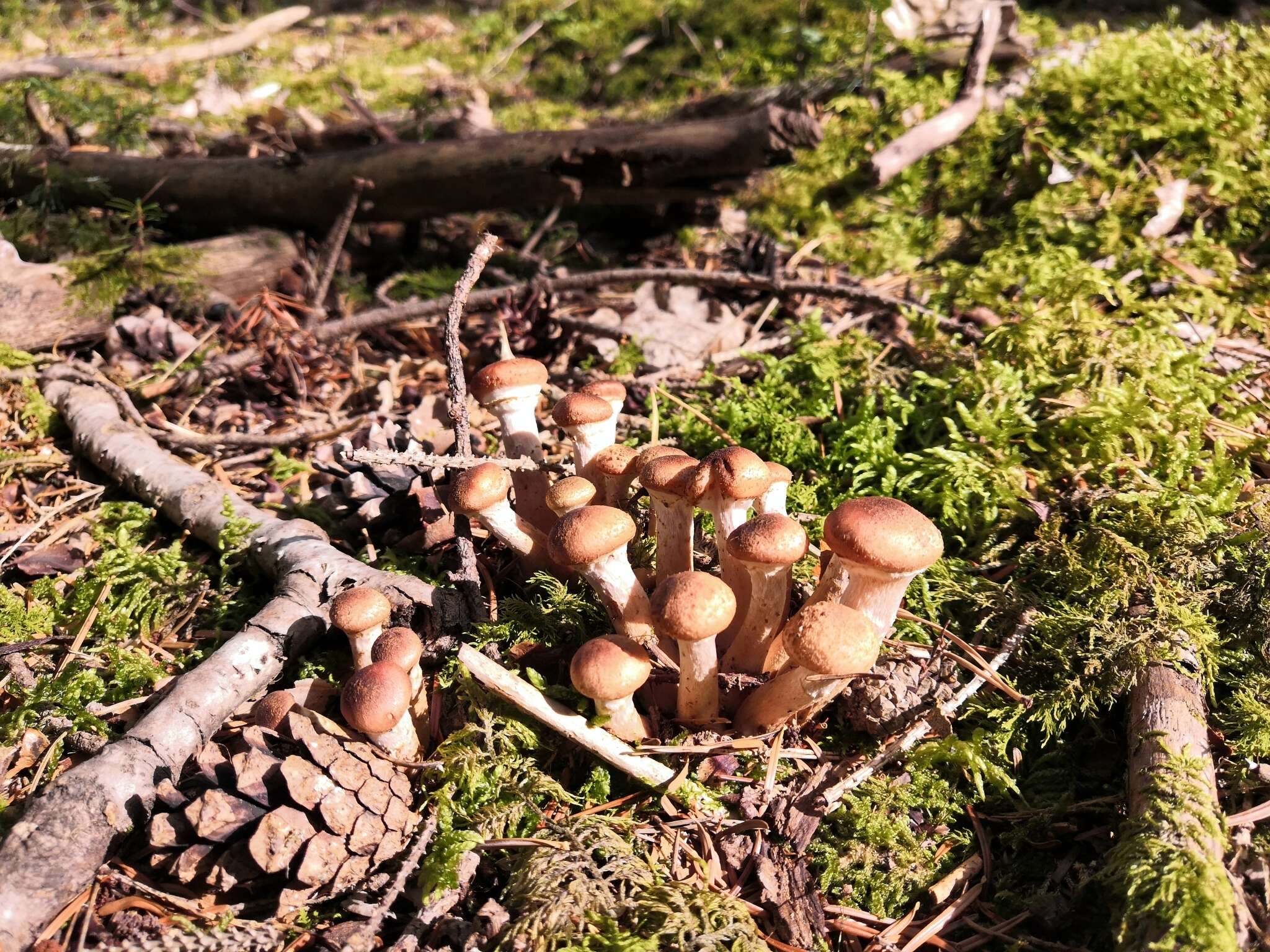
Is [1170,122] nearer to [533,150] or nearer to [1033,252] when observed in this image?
[1033,252]

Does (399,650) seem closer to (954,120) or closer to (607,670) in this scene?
(607,670)

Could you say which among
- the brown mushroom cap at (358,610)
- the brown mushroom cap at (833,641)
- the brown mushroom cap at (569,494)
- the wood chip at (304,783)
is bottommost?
the wood chip at (304,783)

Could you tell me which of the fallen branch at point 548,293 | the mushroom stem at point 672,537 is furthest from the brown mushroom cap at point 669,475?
the fallen branch at point 548,293

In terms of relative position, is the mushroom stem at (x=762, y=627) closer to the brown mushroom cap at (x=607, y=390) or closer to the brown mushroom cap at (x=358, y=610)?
the brown mushroom cap at (x=607, y=390)

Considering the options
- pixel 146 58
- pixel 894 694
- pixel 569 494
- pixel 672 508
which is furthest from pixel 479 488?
pixel 146 58

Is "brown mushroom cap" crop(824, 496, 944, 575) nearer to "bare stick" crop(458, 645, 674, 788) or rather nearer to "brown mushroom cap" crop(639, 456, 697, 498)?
"brown mushroom cap" crop(639, 456, 697, 498)

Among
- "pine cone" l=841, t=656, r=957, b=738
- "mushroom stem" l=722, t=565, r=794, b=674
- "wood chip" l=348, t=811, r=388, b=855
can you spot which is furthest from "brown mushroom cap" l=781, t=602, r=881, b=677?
"wood chip" l=348, t=811, r=388, b=855
